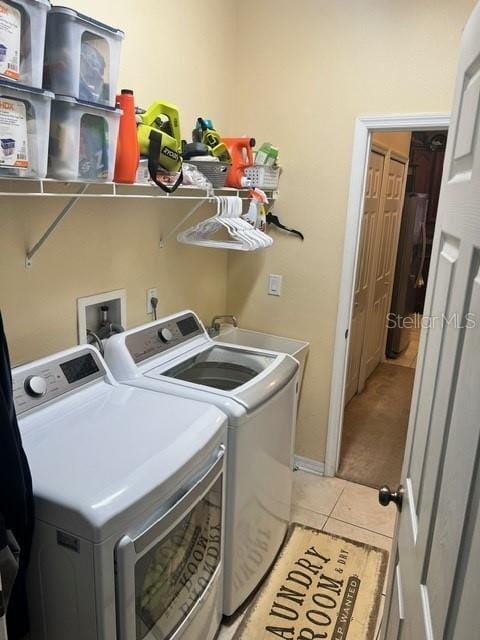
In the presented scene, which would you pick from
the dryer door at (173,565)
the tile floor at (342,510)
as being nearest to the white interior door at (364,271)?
the tile floor at (342,510)

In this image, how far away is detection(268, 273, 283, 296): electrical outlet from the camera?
290 cm

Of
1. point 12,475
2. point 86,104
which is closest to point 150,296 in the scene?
point 86,104

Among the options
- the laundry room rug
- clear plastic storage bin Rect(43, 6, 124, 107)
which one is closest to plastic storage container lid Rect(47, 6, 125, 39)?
clear plastic storage bin Rect(43, 6, 124, 107)

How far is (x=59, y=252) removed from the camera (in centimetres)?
182

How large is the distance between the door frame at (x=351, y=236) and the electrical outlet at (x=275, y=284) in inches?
14.9

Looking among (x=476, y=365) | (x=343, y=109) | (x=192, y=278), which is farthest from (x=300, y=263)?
(x=476, y=365)

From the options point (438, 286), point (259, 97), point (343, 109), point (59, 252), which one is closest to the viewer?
point (438, 286)

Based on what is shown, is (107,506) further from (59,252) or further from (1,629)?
(59,252)

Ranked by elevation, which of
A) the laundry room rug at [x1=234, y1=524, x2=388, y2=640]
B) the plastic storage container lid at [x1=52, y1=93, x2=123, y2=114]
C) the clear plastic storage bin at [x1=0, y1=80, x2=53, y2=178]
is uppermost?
the plastic storage container lid at [x1=52, y1=93, x2=123, y2=114]

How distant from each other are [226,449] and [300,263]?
4.71 feet

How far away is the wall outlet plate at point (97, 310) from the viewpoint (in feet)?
6.44

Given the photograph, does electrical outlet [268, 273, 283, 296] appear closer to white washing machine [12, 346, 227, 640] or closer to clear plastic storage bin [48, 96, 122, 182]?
white washing machine [12, 346, 227, 640]

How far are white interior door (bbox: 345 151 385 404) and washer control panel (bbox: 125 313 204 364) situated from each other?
161cm

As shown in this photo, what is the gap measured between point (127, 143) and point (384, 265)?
3.37 m
